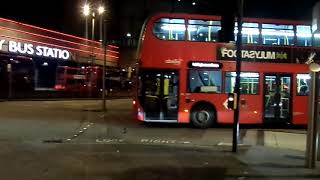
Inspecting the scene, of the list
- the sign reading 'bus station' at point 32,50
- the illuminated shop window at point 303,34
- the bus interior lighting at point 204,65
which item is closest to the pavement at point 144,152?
the bus interior lighting at point 204,65

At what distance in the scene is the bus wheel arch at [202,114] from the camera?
74.9ft

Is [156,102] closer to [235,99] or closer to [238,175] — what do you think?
[235,99]

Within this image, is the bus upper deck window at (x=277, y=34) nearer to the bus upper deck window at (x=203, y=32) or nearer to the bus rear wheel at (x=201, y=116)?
the bus upper deck window at (x=203, y=32)

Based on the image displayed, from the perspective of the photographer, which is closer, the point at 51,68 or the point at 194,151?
the point at 194,151

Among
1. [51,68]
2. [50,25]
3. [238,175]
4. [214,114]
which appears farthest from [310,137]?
[50,25]

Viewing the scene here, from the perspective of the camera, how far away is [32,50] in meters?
48.5

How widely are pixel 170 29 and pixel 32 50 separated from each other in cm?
A: 2795

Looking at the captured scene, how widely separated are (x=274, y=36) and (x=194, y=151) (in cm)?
915


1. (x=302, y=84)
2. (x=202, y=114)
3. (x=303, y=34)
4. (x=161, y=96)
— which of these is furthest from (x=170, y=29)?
(x=302, y=84)

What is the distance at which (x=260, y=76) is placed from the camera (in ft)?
75.9

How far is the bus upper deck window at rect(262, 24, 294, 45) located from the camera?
23.3 meters

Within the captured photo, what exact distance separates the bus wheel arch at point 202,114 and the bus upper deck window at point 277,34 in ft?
10.9

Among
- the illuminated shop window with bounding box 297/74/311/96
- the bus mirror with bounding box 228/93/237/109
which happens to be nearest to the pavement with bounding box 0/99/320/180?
the bus mirror with bounding box 228/93/237/109

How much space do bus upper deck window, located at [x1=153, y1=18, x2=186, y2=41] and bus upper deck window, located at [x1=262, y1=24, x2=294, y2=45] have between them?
323 centimetres
